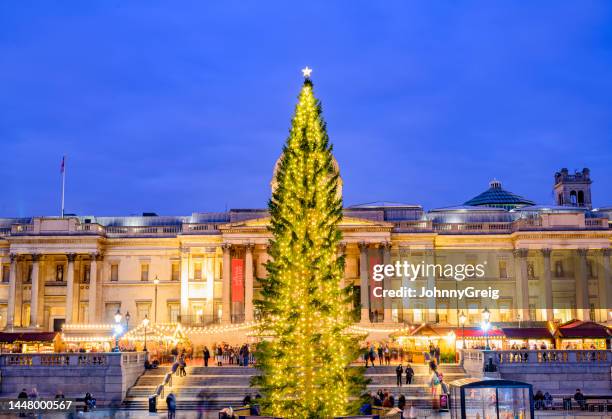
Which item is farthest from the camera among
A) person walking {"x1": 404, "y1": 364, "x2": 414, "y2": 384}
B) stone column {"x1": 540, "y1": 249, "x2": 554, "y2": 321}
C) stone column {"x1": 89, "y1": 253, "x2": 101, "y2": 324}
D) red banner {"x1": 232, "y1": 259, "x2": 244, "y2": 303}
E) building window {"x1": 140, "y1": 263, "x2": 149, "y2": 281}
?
building window {"x1": 140, "y1": 263, "x2": 149, "y2": 281}

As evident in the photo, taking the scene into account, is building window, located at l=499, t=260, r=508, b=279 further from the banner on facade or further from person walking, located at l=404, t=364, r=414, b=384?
person walking, located at l=404, t=364, r=414, b=384

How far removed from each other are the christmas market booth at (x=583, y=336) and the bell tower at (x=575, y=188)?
50.2m

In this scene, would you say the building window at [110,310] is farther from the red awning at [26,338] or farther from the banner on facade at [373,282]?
the banner on facade at [373,282]

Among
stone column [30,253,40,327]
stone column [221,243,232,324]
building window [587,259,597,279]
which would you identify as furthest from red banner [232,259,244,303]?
building window [587,259,597,279]

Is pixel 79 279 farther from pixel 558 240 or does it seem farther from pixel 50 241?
pixel 558 240

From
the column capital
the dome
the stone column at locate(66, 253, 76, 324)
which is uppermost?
the dome

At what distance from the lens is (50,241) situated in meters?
69.5

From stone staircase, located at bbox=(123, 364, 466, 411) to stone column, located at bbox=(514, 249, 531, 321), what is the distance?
24621mm

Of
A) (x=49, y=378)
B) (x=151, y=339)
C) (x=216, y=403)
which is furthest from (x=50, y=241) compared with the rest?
(x=216, y=403)

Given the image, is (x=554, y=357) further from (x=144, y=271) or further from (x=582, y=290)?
(x=144, y=271)

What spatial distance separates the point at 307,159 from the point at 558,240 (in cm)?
5115

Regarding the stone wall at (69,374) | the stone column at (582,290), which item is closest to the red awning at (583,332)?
the stone column at (582,290)

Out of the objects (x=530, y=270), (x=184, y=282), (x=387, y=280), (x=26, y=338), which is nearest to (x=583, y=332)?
(x=387, y=280)

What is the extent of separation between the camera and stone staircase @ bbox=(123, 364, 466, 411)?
39.9 meters
